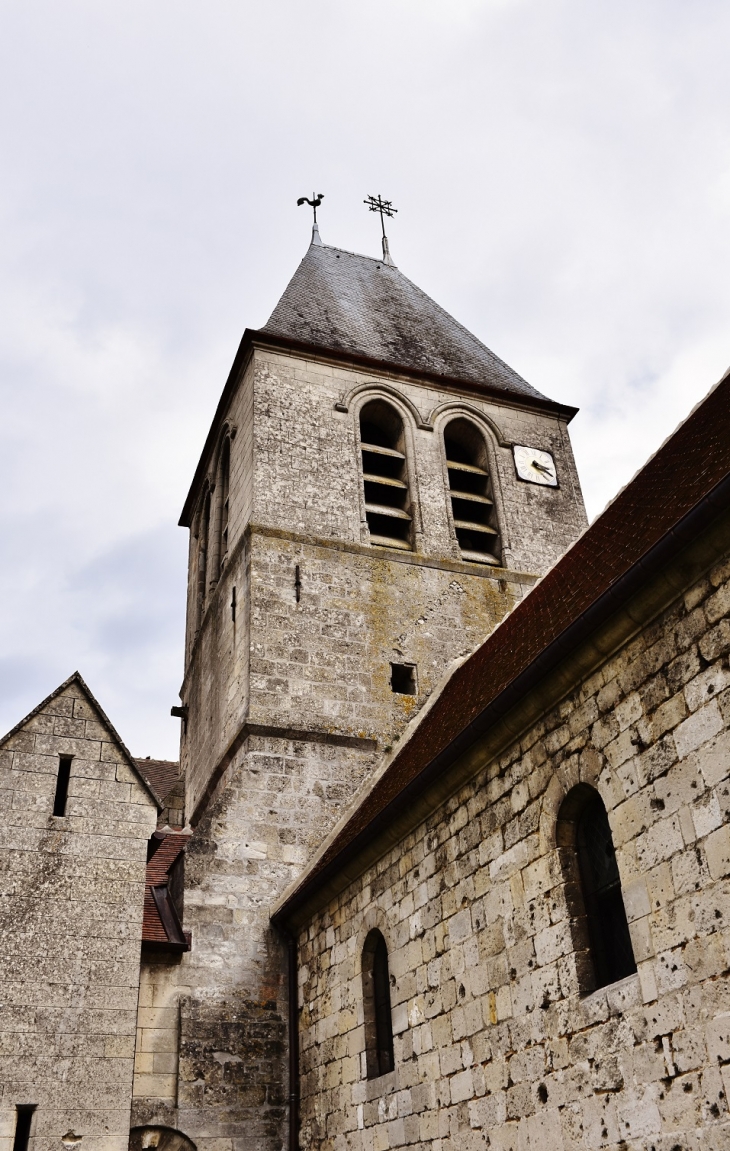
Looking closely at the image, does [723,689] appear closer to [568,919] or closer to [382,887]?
[568,919]

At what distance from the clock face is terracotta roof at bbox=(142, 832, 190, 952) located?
7639 mm

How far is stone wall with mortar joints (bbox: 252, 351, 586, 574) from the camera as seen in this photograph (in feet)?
46.3

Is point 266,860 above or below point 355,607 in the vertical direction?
below

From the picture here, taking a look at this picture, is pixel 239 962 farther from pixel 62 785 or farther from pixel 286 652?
pixel 286 652

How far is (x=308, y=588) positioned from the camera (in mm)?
13195

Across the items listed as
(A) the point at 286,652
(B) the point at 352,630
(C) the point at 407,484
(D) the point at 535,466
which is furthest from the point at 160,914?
(D) the point at 535,466

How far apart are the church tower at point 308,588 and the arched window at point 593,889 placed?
4816 mm

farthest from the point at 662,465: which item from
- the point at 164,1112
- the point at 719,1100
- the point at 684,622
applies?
the point at 164,1112

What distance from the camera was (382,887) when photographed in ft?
27.3

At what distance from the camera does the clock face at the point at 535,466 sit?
1595 centimetres

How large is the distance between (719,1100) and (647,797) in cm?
142

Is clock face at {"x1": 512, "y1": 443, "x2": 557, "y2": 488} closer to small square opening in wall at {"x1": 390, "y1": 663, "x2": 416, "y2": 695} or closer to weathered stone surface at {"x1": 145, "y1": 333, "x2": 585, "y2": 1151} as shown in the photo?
weathered stone surface at {"x1": 145, "y1": 333, "x2": 585, "y2": 1151}

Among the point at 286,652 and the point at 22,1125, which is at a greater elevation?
the point at 286,652

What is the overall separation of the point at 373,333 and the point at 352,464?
3.49 metres
